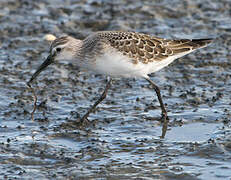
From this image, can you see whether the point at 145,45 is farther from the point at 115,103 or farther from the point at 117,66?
the point at 115,103

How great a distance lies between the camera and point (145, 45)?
11492mm

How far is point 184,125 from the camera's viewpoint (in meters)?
11.1

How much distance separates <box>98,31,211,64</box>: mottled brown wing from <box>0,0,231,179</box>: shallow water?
46.2 inches

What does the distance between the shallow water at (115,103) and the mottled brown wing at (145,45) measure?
117cm

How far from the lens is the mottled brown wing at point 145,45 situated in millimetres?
11078

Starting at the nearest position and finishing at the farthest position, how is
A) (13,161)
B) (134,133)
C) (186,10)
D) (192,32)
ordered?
(13,161) → (134,133) → (192,32) → (186,10)

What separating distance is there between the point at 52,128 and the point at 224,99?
13.1 ft

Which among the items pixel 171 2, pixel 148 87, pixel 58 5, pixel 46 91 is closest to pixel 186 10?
pixel 171 2

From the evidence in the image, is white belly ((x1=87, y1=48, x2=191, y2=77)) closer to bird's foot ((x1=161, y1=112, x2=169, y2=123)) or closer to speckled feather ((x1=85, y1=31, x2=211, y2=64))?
speckled feather ((x1=85, y1=31, x2=211, y2=64))

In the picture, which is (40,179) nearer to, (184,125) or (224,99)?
(184,125)

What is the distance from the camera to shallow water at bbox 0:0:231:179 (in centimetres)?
934

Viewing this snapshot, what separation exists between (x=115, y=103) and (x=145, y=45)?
5.10ft

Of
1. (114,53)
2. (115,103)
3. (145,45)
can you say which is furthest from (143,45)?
(115,103)

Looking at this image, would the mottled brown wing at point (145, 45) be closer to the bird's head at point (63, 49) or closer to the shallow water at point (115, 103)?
the bird's head at point (63, 49)
